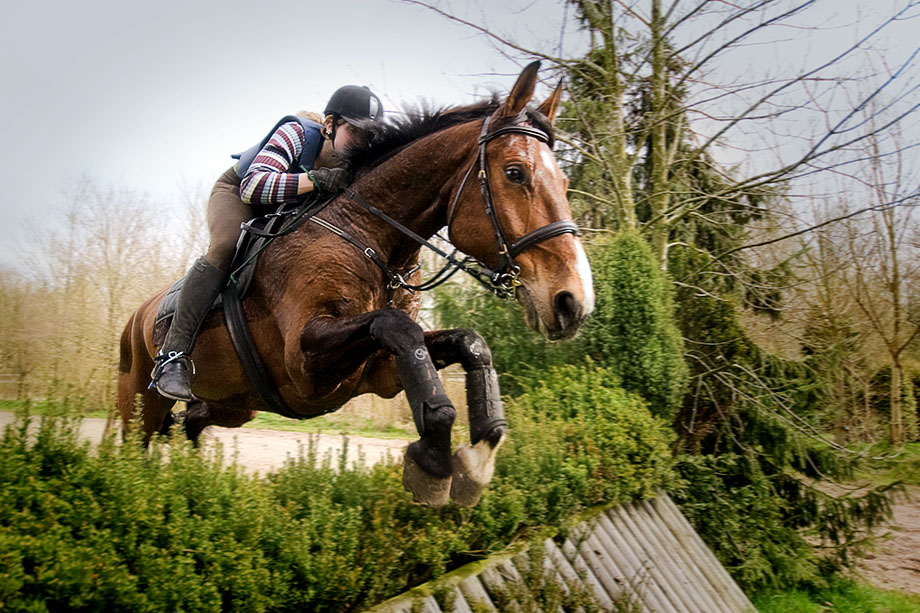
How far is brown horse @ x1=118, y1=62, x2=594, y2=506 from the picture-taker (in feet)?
9.83

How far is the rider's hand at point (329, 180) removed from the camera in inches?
147

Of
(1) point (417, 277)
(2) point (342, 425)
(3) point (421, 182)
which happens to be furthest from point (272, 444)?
(3) point (421, 182)

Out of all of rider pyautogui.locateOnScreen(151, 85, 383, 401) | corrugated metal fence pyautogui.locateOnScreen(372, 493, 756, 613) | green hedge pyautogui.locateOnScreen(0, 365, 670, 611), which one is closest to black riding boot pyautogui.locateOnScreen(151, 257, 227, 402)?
rider pyautogui.locateOnScreen(151, 85, 383, 401)

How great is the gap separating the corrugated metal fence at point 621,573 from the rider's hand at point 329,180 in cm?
212

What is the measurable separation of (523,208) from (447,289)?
167 inches

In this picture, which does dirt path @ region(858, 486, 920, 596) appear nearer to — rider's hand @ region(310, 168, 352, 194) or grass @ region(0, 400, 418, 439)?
grass @ region(0, 400, 418, 439)

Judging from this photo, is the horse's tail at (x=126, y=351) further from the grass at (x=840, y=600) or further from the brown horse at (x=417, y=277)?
the grass at (x=840, y=600)

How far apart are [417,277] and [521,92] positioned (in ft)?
4.00

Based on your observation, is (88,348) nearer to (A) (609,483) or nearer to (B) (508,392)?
(B) (508,392)

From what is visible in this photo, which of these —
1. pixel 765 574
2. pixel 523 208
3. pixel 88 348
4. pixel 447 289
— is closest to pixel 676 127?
pixel 447 289

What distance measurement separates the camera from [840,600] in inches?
297

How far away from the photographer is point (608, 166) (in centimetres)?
864

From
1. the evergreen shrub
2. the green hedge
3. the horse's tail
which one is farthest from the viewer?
the evergreen shrub

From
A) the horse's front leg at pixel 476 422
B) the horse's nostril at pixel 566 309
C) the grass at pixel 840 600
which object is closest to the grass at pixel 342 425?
the grass at pixel 840 600
